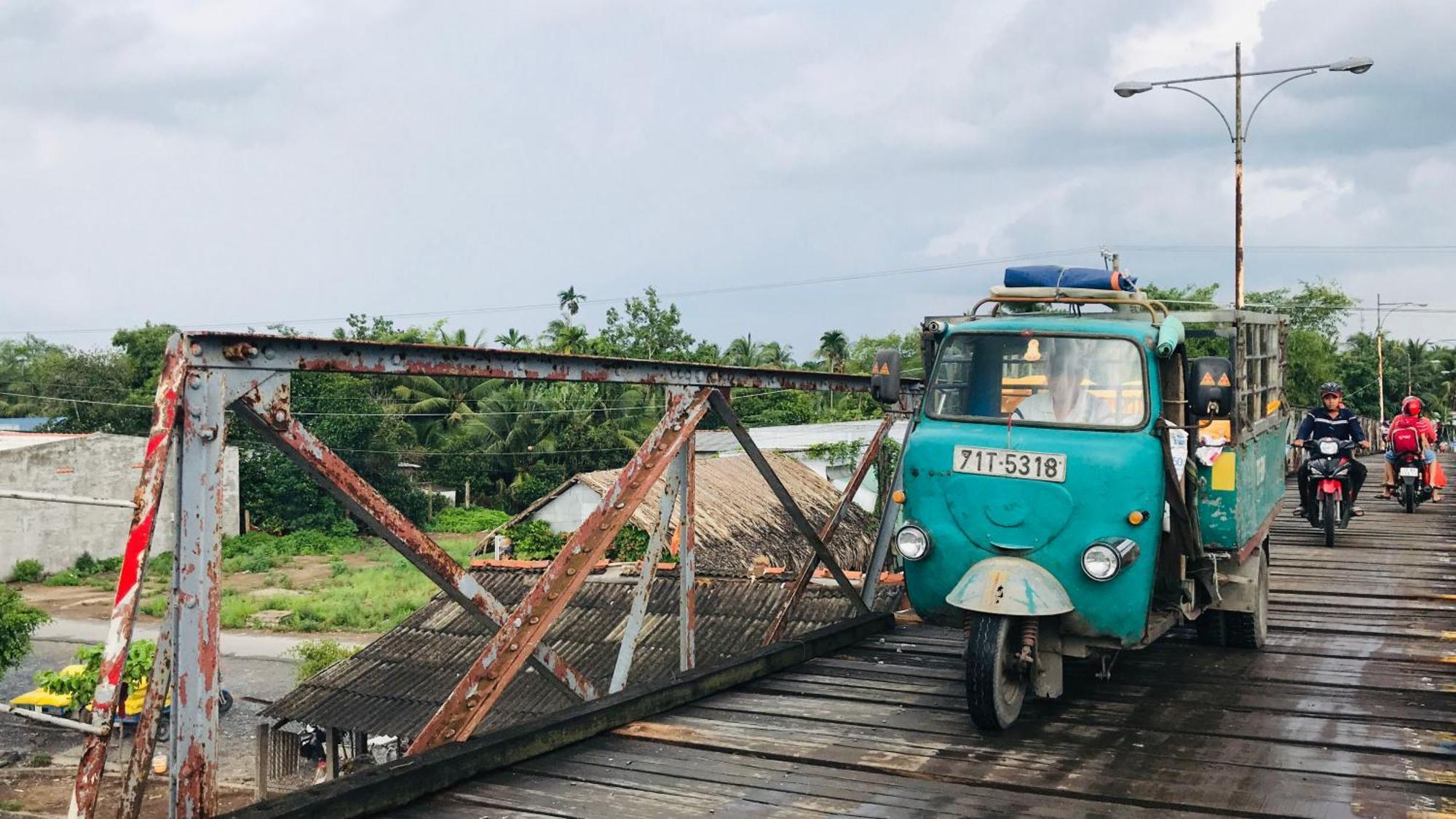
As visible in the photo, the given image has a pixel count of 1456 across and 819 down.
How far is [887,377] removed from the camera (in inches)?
269

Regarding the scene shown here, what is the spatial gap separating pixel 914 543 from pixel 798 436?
111ft

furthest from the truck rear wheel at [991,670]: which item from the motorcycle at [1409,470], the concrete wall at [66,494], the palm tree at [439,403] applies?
the palm tree at [439,403]

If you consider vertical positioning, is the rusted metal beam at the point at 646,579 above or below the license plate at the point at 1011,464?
below

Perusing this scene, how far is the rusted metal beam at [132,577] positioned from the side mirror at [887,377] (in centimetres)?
409

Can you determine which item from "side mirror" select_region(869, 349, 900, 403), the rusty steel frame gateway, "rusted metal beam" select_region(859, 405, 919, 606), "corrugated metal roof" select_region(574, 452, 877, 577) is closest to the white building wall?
"corrugated metal roof" select_region(574, 452, 877, 577)

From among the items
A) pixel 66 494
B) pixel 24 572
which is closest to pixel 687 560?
pixel 66 494

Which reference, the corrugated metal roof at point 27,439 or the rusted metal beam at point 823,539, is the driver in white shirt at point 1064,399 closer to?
the rusted metal beam at point 823,539

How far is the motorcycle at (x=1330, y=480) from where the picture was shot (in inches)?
514

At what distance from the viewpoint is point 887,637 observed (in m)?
7.95

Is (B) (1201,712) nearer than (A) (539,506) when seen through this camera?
Yes

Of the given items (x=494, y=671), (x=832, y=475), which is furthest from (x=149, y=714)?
(x=832, y=475)

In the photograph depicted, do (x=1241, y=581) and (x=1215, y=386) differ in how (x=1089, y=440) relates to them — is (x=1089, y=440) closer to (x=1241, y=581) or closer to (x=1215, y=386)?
(x=1215, y=386)

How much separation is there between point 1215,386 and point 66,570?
41.5 m

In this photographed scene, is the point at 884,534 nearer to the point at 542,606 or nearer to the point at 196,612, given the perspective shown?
the point at 542,606
